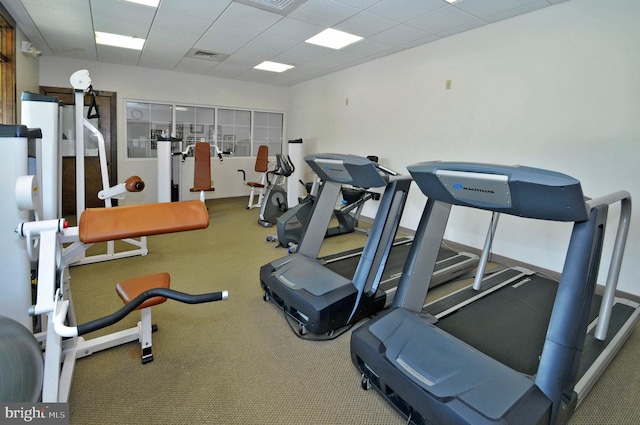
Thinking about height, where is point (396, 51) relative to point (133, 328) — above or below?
above

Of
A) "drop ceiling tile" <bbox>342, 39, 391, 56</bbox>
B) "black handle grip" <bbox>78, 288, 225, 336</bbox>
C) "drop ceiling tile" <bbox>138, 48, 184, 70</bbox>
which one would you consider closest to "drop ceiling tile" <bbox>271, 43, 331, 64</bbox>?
"drop ceiling tile" <bbox>342, 39, 391, 56</bbox>

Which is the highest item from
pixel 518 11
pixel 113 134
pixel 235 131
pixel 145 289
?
pixel 518 11

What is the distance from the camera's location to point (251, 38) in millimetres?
4488

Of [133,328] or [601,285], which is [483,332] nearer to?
[601,285]

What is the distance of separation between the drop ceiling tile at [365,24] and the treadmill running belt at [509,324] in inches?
123

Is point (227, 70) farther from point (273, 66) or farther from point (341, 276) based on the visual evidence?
point (341, 276)

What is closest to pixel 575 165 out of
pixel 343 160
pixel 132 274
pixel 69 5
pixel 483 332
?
pixel 483 332

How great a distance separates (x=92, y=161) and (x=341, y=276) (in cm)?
556

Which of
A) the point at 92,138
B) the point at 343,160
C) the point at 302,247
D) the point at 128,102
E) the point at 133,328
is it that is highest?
the point at 128,102

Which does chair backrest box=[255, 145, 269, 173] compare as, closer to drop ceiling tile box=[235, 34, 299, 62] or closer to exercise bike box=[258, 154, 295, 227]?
exercise bike box=[258, 154, 295, 227]

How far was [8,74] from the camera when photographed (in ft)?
13.3

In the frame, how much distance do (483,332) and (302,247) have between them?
1.63 metres

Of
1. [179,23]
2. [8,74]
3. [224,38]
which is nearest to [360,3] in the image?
[224,38]

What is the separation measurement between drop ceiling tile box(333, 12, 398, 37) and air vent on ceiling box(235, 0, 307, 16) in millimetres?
693
